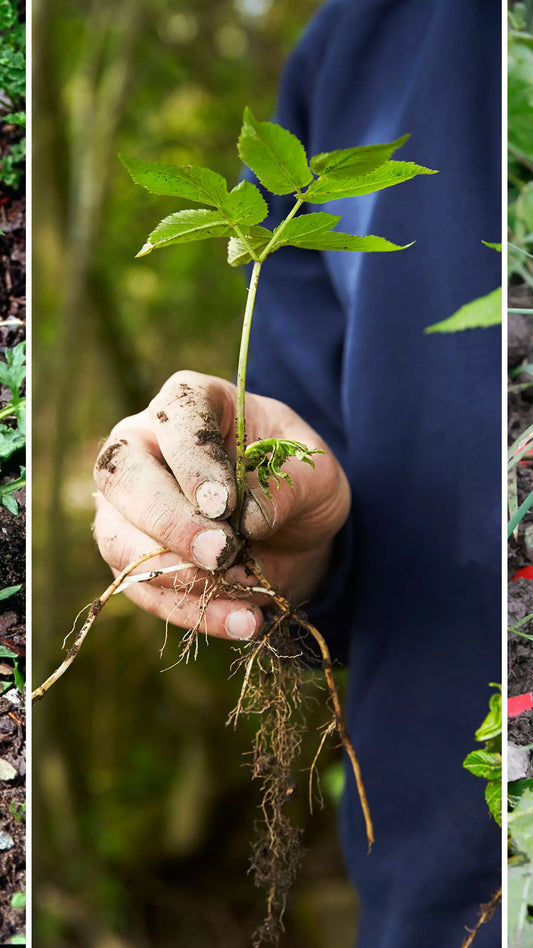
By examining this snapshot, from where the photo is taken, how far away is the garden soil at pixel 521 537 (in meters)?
0.52

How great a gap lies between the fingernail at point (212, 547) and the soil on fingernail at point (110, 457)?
0.08 meters

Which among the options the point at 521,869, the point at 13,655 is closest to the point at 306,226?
the point at 13,655

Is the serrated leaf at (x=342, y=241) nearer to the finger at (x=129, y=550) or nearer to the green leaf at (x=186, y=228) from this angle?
the green leaf at (x=186, y=228)

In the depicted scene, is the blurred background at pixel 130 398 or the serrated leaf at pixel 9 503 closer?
the serrated leaf at pixel 9 503

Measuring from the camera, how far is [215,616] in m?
0.49

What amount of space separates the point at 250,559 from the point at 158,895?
2374 mm

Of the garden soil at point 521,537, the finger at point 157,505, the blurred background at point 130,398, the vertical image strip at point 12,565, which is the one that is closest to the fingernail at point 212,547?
the finger at point 157,505

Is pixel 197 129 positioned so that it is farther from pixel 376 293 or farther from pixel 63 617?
pixel 376 293

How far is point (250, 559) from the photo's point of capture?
1.57 ft

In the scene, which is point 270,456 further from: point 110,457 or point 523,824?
point 523,824

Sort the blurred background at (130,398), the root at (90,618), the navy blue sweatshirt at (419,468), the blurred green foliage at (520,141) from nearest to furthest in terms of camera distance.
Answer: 1. the root at (90,618)
2. the blurred green foliage at (520,141)
3. the navy blue sweatshirt at (419,468)
4. the blurred background at (130,398)

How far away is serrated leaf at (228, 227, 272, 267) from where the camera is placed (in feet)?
1.40

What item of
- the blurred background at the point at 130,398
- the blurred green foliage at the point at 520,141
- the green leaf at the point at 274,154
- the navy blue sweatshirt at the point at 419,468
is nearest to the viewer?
the green leaf at the point at 274,154

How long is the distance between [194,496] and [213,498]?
1 centimetres
